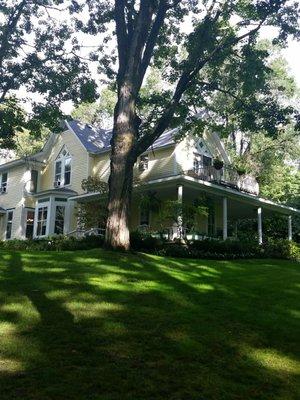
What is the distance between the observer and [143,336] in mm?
6445

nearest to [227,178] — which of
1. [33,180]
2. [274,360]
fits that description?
[33,180]

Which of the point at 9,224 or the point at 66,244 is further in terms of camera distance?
the point at 9,224

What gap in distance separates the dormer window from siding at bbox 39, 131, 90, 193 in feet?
1.19

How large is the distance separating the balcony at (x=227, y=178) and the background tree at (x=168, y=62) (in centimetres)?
406

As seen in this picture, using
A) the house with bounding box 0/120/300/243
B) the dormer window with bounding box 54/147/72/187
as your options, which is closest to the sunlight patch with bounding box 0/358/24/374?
the house with bounding box 0/120/300/243

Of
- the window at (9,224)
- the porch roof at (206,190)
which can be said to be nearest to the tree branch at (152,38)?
the porch roof at (206,190)

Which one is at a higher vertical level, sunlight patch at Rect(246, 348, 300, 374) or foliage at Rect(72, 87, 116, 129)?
foliage at Rect(72, 87, 116, 129)

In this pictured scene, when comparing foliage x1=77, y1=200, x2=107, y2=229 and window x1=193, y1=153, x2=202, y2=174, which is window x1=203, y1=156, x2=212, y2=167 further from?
foliage x1=77, y1=200, x2=107, y2=229

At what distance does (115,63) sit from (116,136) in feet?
26.6

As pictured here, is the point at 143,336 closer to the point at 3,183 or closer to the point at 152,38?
the point at 152,38

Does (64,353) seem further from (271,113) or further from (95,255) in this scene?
(271,113)

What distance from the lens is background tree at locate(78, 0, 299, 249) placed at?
15.7m

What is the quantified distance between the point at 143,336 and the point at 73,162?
81.7 feet

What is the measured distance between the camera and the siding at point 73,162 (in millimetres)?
29375
